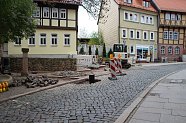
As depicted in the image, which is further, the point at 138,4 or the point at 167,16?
the point at 167,16

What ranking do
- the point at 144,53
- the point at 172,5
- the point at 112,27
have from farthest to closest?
1. the point at 172,5
2. the point at 112,27
3. the point at 144,53

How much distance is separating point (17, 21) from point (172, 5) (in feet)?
149

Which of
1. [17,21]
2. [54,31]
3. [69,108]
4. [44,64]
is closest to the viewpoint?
[69,108]

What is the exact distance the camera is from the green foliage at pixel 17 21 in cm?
1327

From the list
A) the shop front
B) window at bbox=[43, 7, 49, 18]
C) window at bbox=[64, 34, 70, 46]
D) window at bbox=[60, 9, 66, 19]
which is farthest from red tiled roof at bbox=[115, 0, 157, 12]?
window at bbox=[43, 7, 49, 18]

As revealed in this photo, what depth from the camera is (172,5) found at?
5544 cm

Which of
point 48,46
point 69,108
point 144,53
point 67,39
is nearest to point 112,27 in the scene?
point 144,53

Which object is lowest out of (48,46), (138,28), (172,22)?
(48,46)

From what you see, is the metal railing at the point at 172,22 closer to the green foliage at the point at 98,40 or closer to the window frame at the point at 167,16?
the window frame at the point at 167,16

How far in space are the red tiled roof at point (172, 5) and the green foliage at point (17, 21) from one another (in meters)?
39.3

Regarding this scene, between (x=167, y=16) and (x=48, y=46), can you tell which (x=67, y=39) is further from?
(x=167, y=16)

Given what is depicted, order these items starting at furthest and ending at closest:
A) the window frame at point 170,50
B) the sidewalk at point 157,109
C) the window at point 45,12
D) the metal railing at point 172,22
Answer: the window frame at point 170,50 → the metal railing at point 172,22 → the window at point 45,12 → the sidewalk at point 157,109

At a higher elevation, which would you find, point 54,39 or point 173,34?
point 173,34

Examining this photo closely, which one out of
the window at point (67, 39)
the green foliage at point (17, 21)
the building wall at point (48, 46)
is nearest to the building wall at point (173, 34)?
the building wall at point (48, 46)
